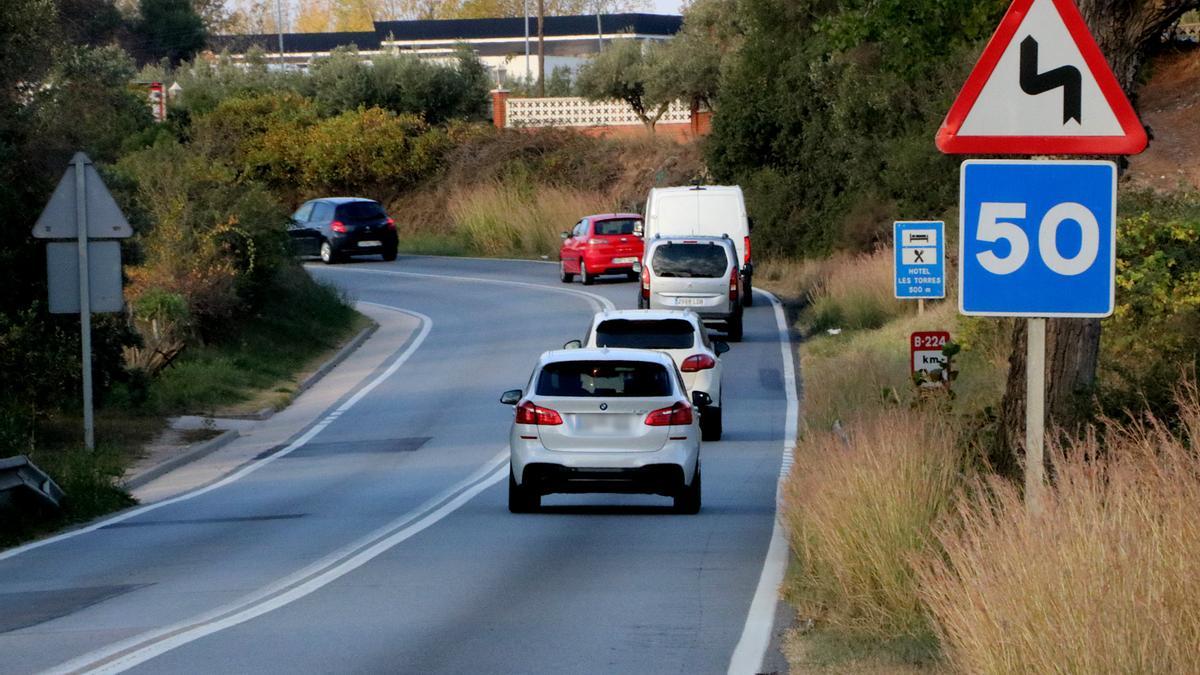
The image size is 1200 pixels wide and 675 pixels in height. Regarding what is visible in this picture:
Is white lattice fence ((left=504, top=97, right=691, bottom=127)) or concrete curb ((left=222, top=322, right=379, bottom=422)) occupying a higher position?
white lattice fence ((left=504, top=97, right=691, bottom=127))

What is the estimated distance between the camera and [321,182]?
63.7 meters

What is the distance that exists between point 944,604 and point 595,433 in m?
8.74

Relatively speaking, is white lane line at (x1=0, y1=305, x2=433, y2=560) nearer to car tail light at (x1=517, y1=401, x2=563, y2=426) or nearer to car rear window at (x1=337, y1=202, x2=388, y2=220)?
car tail light at (x1=517, y1=401, x2=563, y2=426)

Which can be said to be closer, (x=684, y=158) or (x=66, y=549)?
(x=66, y=549)

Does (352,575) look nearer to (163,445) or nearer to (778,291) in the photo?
(163,445)

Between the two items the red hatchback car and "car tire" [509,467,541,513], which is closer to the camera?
"car tire" [509,467,541,513]

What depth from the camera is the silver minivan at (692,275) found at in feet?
102

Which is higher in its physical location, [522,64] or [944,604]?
[522,64]

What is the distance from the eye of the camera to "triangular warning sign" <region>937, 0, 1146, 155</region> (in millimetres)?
6855

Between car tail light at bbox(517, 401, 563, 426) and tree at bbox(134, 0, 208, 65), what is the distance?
3121 inches

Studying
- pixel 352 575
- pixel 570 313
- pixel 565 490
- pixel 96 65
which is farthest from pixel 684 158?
pixel 352 575

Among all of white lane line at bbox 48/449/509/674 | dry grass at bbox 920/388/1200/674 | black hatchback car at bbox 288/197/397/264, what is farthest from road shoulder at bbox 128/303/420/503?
dry grass at bbox 920/388/1200/674

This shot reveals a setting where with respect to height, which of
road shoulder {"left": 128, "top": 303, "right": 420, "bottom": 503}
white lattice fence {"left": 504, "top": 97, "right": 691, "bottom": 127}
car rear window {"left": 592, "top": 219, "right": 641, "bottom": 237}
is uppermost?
white lattice fence {"left": 504, "top": 97, "right": 691, "bottom": 127}

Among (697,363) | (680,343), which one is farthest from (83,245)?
(697,363)
